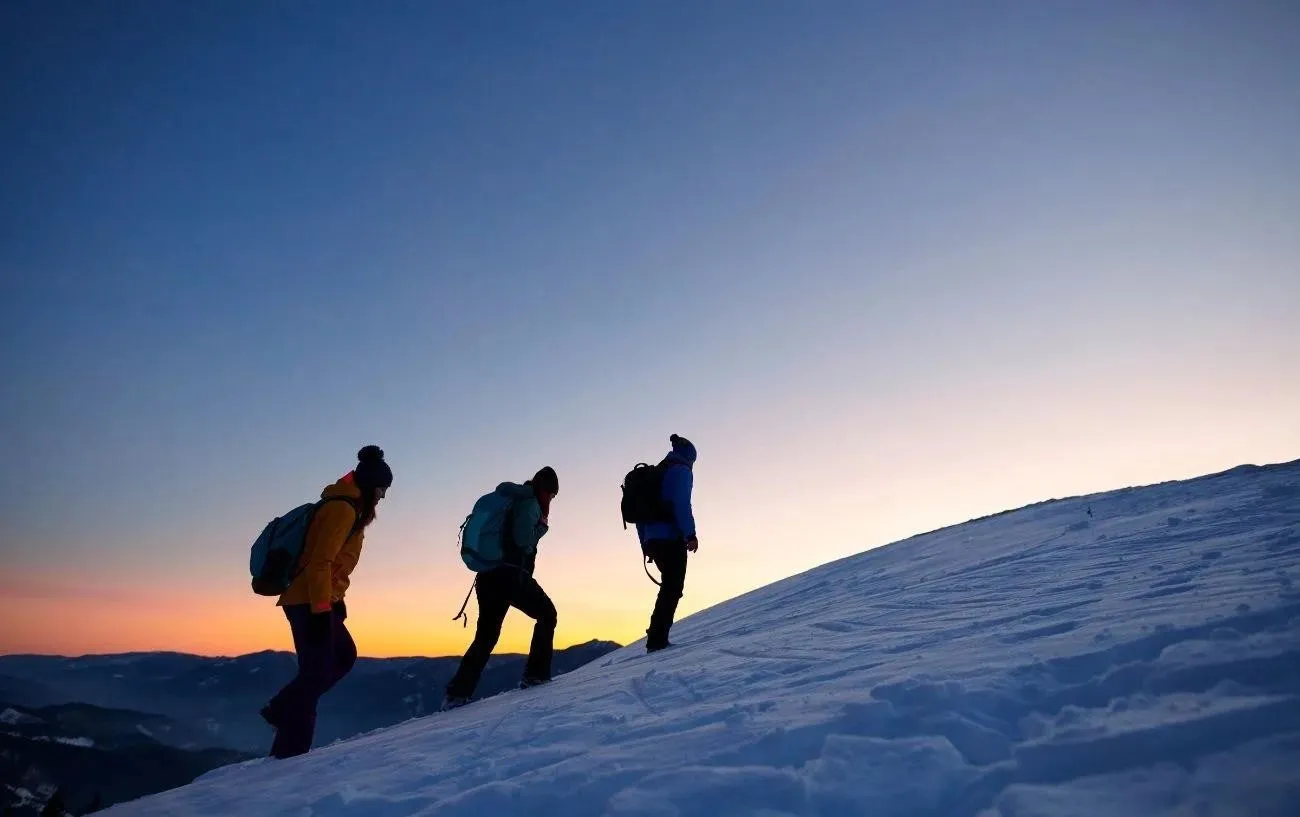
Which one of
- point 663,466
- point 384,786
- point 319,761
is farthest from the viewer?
point 663,466

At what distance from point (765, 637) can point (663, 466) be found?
2059 millimetres

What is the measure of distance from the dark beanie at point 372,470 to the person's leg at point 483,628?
151 cm

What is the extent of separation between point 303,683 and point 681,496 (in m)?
3.75

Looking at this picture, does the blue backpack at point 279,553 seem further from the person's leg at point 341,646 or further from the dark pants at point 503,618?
the dark pants at point 503,618

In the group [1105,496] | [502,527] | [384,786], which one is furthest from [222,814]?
[1105,496]

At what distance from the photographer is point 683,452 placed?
7.49m

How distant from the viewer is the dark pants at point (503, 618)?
253 inches

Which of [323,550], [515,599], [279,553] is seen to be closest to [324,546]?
[323,550]

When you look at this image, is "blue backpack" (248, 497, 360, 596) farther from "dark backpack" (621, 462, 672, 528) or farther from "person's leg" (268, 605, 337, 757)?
"dark backpack" (621, 462, 672, 528)

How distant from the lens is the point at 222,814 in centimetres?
348

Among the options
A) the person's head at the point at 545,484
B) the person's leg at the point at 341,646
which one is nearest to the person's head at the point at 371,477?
the person's leg at the point at 341,646

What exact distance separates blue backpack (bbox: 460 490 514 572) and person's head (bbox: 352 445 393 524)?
3.79 ft

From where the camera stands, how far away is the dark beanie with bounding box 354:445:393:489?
5500 mm

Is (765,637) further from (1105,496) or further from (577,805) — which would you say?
(1105,496)
